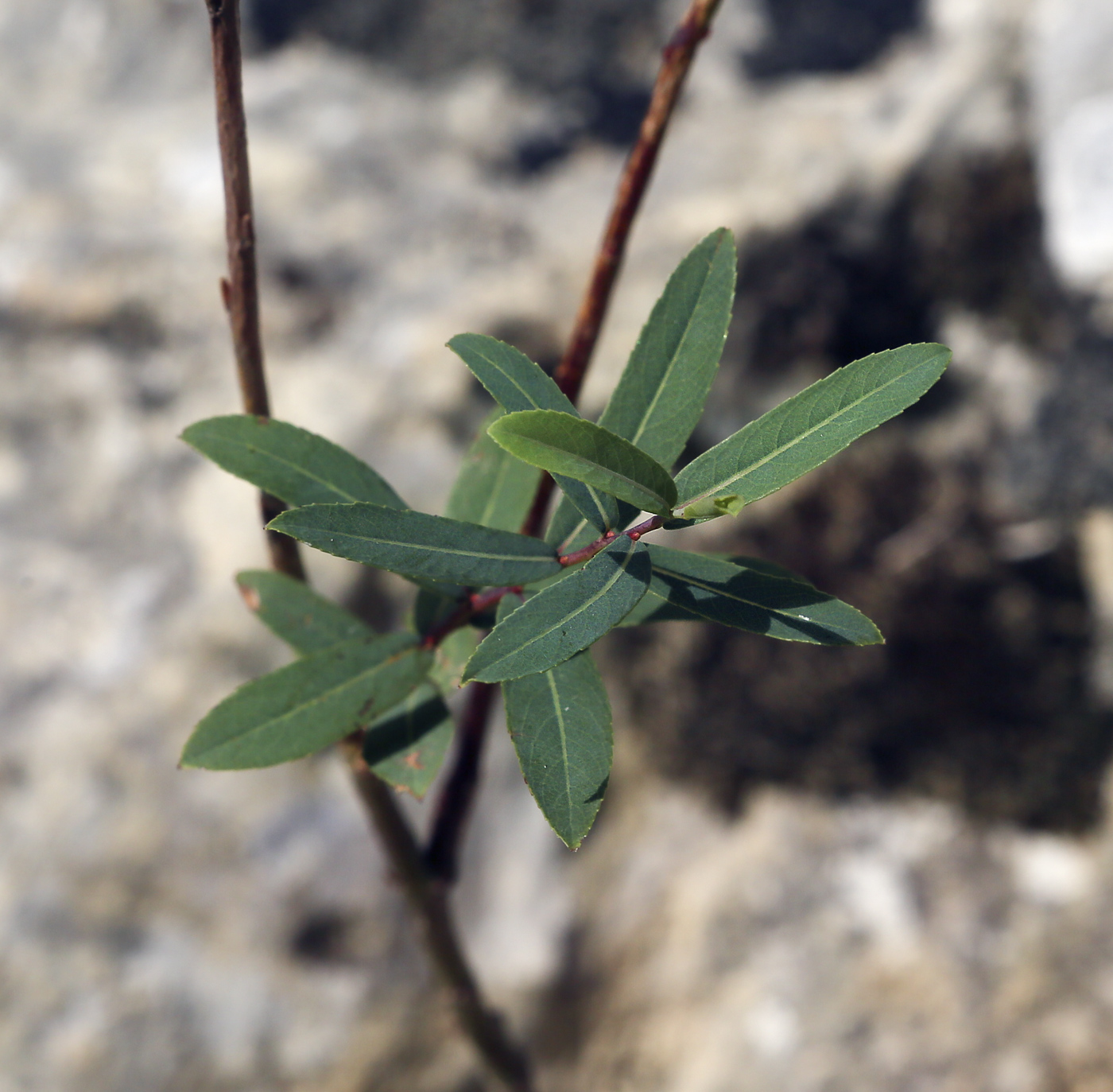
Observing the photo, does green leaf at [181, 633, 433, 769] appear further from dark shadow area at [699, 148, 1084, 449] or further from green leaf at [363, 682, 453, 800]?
dark shadow area at [699, 148, 1084, 449]

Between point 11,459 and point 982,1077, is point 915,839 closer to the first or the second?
point 982,1077

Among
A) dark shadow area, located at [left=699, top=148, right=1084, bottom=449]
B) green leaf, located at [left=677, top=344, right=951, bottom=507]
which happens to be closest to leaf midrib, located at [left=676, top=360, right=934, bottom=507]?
green leaf, located at [left=677, top=344, right=951, bottom=507]

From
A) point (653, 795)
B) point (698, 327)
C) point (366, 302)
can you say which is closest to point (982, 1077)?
point (653, 795)

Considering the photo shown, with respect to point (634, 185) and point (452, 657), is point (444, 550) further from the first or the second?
point (634, 185)

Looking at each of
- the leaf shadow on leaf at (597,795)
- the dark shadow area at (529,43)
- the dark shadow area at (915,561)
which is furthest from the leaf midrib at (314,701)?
the dark shadow area at (529,43)

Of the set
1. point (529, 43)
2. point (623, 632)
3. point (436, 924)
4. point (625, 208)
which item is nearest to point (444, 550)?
point (625, 208)

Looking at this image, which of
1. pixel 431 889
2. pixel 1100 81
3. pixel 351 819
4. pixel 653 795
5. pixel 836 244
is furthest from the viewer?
pixel 836 244
